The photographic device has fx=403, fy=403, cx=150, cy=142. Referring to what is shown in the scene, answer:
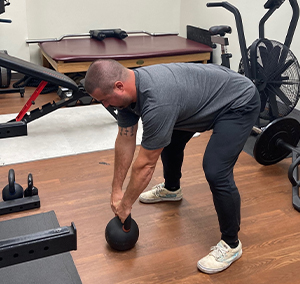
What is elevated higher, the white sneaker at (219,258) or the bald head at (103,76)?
the bald head at (103,76)

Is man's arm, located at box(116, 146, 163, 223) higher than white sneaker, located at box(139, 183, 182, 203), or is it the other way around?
man's arm, located at box(116, 146, 163, 223)

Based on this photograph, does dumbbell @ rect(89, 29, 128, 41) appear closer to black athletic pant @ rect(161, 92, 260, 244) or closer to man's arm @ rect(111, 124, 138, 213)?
man's arm @ rect(111, 124, 138, 213)

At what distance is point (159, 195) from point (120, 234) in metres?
0.56

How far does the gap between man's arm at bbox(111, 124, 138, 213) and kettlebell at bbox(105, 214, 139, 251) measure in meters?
0.07

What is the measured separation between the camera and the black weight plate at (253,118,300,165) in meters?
2.67

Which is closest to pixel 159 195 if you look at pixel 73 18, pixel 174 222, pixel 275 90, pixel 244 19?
pixel 174 222

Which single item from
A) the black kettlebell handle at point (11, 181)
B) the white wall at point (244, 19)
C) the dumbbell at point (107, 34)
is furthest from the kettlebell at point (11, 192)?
the dumbbell at point (107, 34)

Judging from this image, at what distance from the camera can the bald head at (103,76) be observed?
1569 millimetres

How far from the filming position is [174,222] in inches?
89.3

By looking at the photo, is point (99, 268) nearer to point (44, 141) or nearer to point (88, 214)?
point (88, 214)

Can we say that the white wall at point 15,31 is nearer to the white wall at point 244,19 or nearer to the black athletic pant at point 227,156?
the white wall at point 244,19

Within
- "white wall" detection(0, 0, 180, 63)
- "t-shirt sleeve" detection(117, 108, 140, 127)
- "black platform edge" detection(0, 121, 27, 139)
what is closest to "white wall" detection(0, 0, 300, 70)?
"white wall" detection(0, 0, 180, 63)

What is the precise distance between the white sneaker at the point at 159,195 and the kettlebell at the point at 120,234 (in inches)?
18.8

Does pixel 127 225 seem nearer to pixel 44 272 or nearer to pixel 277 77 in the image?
pixel 44 272
